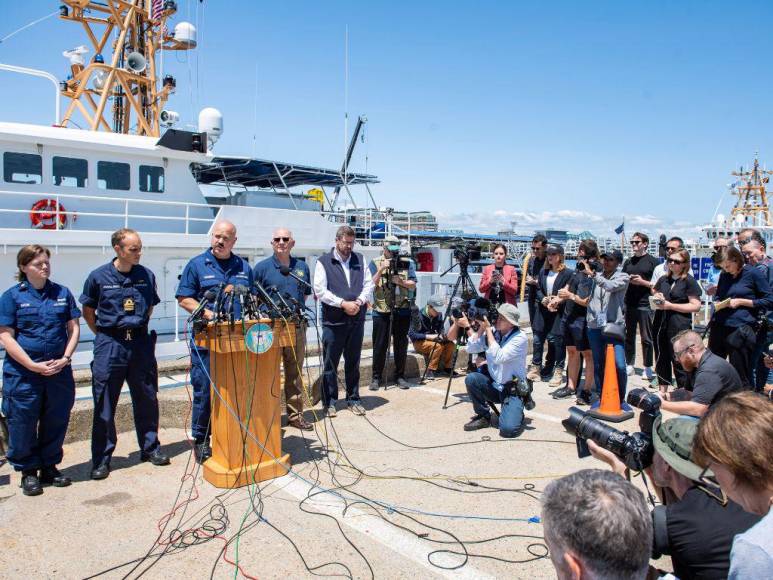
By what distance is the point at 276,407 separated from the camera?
4648 mm

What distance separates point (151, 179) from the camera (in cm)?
1202

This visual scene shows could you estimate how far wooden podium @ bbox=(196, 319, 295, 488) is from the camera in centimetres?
437

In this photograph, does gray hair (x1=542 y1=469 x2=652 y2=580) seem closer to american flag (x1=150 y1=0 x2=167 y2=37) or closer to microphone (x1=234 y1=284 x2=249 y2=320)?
microphone (x1=234 y1=284 x2=249 y2=320)

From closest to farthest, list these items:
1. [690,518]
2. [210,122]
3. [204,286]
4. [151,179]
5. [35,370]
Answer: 1. [690,518]
2. [35,370]
3. [204,286]
4. [151,179]
5. [210,122]

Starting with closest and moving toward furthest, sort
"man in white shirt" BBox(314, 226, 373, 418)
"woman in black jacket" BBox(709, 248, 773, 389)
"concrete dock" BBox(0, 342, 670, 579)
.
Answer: "concrete dock" BBox(0, 342, 670, 579) < "woman in black jacket" BBox(709, 248, 773, 389) < "man in white shirt" BBox(314, 226, 373, 418)

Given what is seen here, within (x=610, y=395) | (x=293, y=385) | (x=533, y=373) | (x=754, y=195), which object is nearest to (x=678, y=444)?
(x=293, y=385)

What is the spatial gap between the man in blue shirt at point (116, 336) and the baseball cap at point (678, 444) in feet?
12.6

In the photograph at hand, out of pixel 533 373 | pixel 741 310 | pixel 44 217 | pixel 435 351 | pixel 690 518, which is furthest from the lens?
pixel 44 217

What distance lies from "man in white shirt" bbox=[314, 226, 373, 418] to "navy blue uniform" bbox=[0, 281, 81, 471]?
8.27 feet

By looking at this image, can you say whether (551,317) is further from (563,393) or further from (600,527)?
(600,527)

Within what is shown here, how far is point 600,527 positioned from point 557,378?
676 cm

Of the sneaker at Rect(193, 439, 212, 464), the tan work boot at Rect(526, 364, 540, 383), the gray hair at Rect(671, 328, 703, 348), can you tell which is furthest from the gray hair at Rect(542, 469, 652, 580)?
the tan work boot at Rect(526, 364, 540, 383)

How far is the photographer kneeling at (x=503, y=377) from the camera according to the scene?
18.8 feet

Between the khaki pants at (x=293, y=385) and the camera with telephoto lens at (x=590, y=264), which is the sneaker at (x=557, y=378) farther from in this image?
the khaki pants at (x=293, y=385)
